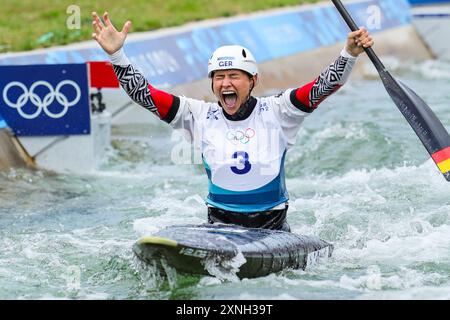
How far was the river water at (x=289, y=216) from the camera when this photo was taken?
7.29m

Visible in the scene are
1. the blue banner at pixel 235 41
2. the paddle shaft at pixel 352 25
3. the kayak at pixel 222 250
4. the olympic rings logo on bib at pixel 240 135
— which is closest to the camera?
the kayak at pixel 222 250

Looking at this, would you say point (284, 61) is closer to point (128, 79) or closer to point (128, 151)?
point (128, 151)

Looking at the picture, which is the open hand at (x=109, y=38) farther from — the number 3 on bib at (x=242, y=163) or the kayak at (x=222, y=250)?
the kayak at (x=222, y=250)

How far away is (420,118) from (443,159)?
42 cm

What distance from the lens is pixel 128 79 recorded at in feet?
25.1

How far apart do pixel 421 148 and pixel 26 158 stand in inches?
190

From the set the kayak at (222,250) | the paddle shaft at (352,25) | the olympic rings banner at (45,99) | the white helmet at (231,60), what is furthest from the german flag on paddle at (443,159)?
the olympic rings banner at (45,99)

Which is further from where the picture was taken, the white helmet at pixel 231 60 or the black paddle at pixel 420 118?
the black paddle at pixel 420 118

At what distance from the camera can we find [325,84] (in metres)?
7.59

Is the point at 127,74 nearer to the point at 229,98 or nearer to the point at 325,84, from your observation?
the point at 229,98

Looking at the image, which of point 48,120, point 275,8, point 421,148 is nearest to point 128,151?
point 48,120

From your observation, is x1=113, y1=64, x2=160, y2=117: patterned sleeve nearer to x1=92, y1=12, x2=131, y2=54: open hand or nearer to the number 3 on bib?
x1=92, y1=12, x2=131, y2=54: open hand

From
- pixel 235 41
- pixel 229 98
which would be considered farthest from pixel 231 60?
pixel 235 41

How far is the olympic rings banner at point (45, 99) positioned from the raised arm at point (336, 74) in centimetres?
477
